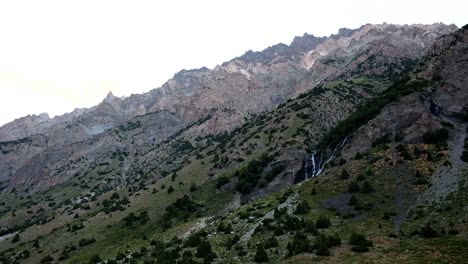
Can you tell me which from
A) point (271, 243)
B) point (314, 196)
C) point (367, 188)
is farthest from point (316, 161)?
point (271, 243)

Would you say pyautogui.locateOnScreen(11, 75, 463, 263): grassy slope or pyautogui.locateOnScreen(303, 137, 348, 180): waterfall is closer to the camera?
pyautogui.locateOnScreen(11, 75, 463, 263): grassy slope

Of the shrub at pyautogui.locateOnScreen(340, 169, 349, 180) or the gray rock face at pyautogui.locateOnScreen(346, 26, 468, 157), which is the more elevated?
the gray rock face at pyautogui.locateOnScreen(346, 26, 468, 157)

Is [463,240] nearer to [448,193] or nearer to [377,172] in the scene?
[448,193]

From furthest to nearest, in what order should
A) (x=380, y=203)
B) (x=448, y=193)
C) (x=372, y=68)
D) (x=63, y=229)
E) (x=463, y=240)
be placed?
(x=372, y=68)
(x=63, y=229)
(x=380, y=203)
(x=448, y=193)
(x=463, y=240)

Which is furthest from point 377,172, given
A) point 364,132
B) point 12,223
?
point 12,223

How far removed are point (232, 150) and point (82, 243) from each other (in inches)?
1837

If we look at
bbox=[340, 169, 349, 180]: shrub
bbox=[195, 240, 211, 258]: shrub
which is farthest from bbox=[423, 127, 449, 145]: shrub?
bbox=[195, 240, 211, 258]: shrub

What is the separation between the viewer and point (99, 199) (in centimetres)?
12412

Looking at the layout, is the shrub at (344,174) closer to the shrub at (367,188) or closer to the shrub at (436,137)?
the shrub at (367,188)

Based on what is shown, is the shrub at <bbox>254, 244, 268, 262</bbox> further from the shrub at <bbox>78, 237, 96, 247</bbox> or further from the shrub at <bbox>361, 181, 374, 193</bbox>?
the shrub at <bbox>78, 237, 96, 247</bbox>

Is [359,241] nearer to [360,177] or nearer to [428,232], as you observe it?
[428,232]

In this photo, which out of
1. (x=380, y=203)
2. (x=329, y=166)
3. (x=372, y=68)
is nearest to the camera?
(x=380, y=203)

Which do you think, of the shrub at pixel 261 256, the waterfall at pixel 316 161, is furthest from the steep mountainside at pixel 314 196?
the waterfall at pixel 316 161

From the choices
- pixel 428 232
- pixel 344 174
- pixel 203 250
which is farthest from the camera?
pixel 344 174
